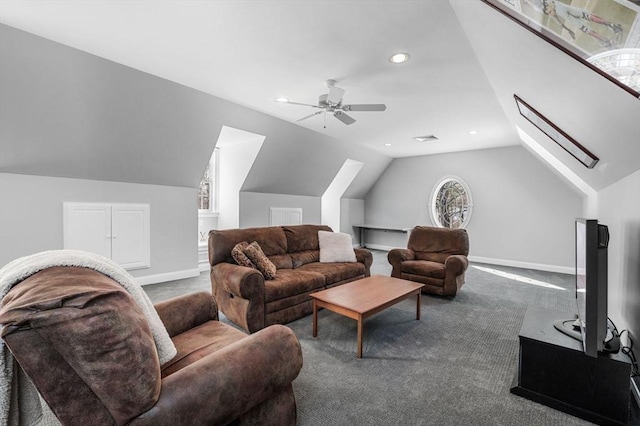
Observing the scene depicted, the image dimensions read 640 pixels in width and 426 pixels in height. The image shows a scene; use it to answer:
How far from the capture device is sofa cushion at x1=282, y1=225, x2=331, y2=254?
389cm

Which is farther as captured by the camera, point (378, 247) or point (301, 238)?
point (378, 247)

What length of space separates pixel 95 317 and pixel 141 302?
0.39 m

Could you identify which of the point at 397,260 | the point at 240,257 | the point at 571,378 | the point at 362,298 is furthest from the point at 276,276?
the point at 571,378

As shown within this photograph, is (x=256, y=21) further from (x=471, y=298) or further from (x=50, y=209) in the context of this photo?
(x=471, y=298)

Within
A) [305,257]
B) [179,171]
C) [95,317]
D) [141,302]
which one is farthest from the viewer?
[179,171]

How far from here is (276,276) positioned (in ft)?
10.1

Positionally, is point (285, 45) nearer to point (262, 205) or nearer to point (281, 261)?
point (281, 261)

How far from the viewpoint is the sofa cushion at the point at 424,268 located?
3824 mm

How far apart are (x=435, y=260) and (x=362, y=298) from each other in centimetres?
212

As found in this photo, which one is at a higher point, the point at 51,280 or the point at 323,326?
the point at 51,280

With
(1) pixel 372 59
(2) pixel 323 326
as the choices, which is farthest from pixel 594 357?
(1) pixel 372 59

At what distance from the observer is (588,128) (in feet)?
6.35

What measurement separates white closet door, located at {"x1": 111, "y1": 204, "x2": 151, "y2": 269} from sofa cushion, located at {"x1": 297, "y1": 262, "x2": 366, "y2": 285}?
97.5 inches

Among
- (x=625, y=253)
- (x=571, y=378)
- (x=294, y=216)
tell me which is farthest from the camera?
(x=294, y=216)
